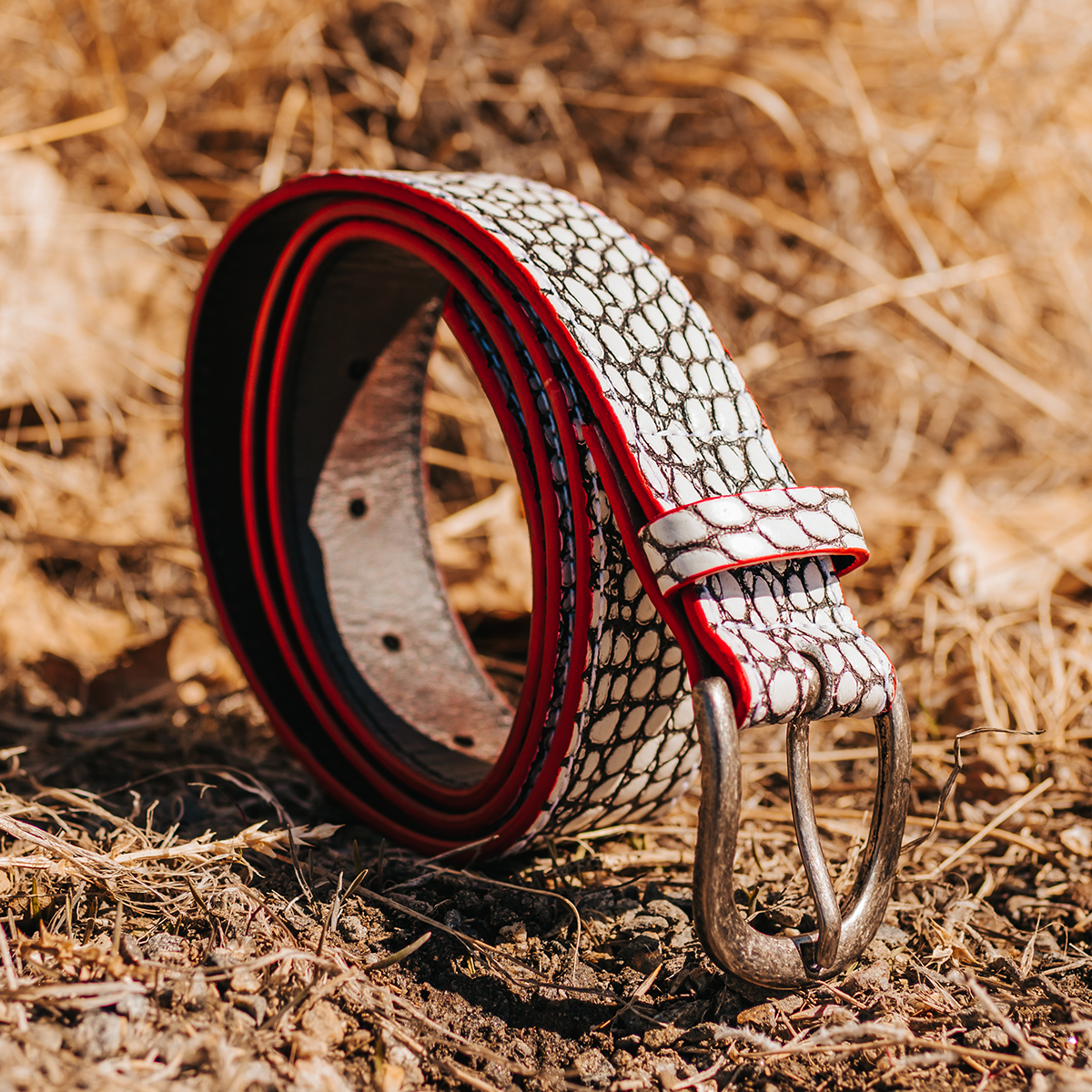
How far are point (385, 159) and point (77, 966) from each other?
2.21 m

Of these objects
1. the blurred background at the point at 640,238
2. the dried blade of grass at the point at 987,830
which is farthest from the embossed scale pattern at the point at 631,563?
the blurred background at the point at 640,238

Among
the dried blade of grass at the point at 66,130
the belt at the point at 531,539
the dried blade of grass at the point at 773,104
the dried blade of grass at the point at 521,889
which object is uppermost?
the dried blade of grass at the point at 773,104

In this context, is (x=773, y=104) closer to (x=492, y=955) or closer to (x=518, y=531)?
(x=518, y=531)

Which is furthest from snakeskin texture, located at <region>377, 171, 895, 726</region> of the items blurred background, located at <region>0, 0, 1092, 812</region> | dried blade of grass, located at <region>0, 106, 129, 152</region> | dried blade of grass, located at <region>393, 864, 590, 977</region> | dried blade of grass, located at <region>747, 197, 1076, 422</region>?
dried blade of grass, located at <region>747, 197, 1076, 422</region>

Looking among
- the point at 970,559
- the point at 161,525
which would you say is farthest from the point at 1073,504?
the point at 161,525

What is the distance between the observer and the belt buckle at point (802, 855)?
90cm

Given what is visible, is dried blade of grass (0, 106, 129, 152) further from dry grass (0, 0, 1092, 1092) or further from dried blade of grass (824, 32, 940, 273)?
dried blade of grass (824, 32, 940, 273)

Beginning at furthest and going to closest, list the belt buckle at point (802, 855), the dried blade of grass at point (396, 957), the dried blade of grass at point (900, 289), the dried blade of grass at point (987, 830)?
the dried blade of grass at point (900, 289)
the dried blade of grass at point (987, 830)
the dried blade of grass at point (396, 957)
the belt buckle at point (802, 855)

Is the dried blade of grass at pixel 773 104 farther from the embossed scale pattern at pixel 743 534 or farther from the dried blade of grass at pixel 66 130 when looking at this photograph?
the embossed scale pattern at pixel 743 534

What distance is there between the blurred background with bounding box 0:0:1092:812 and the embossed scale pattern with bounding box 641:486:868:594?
0.83 metres

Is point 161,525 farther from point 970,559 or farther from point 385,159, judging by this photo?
point 970,559

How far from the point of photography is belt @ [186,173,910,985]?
971mm

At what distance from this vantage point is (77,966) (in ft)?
3.12

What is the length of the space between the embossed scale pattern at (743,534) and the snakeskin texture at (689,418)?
3cm
